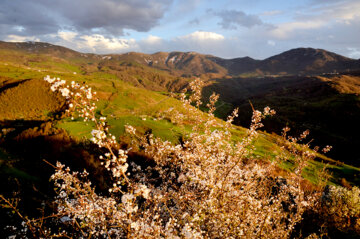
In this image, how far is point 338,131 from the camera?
6981 centimetres

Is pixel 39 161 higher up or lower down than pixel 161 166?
lower down

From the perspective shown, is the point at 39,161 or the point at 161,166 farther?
the point at 39,161

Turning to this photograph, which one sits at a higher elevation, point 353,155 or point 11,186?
point 11,186

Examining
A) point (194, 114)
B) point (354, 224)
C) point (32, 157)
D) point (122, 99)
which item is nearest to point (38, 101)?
point (122, 99)

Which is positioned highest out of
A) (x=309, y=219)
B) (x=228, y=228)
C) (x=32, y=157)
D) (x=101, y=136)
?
(x=101, y=136)

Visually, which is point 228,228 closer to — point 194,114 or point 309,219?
point 194,114

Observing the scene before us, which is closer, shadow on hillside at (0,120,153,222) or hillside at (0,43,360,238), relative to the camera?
hillside at (0,43,360,238)

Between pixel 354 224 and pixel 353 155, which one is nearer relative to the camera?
pixel 354 224

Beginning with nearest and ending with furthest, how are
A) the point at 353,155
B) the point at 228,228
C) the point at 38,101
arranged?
the point at 228,228, the point at 38,101, the point at 353,155

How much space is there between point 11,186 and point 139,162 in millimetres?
7969

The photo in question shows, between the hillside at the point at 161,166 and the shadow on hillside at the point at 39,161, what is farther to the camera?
the shadow on hillside at the point at 39,161

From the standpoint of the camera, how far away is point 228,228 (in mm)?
6941

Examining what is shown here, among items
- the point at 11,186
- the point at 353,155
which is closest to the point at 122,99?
the point at 11,186

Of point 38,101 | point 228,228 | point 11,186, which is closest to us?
point 228,228
